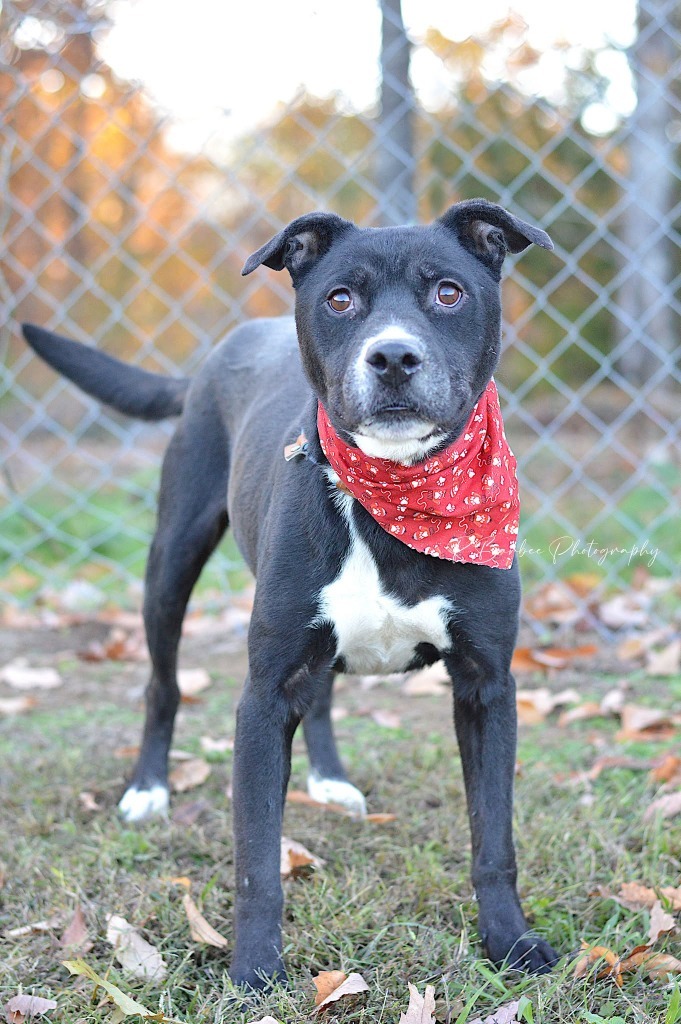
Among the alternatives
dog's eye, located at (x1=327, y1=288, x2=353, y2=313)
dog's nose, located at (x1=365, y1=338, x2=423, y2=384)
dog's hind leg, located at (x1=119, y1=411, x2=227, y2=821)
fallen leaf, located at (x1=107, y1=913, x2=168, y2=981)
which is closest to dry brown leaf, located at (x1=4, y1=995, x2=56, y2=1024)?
fallen leaf, located at (x1=107, y1=913, x2=168, y2=981)

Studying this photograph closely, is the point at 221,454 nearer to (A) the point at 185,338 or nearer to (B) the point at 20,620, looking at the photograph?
(B) the point at 20,620

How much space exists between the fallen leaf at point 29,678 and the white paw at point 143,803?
4.04 feet

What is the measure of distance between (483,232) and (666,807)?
157 cm

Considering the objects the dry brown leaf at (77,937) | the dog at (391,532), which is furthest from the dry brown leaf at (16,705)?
the dog at (391,532)

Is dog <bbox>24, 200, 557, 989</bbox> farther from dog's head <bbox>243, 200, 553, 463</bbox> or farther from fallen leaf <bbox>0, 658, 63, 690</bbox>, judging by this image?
fallen leaf <bbox>0, 658, 63, 690</bbox>

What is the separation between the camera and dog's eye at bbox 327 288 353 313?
7.06 feet

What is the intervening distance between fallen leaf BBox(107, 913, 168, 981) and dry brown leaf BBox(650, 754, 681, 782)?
1.50 metres

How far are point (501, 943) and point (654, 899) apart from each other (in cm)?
39

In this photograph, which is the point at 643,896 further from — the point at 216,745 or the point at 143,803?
the point at 216,745

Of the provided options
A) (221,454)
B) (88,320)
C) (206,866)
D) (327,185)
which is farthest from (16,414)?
(206,866)

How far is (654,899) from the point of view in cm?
232

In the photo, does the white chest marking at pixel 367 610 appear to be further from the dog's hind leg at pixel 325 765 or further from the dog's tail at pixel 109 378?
the dog's tail at pixel 109 378

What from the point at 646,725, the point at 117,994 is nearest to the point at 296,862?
the point at 117,994

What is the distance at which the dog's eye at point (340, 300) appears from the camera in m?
2.15
